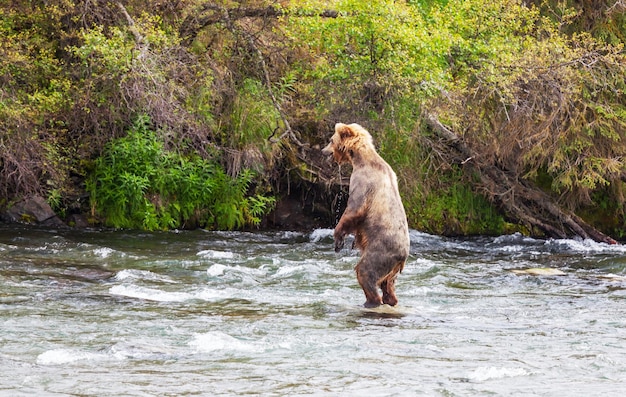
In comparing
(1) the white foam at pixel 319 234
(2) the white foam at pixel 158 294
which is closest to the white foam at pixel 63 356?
(2) the white foam at pixel 158 294

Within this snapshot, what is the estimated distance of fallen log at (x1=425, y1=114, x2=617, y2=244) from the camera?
16.3 metres

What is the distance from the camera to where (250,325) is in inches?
294

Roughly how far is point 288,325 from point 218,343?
1.00 metres

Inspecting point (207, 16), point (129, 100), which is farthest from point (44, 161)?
point (207, 16)

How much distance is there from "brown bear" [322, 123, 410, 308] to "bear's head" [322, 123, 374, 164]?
8 centimetres

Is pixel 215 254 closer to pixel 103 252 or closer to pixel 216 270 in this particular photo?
pixel 103 252

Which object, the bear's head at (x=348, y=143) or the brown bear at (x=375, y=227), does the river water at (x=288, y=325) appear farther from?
the bear's head at (x=348, y=143)

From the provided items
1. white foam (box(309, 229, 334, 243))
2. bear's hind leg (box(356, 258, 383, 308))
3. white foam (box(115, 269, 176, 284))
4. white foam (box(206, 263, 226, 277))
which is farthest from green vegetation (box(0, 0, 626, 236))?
bear's hind leg (box(356, 258, 383, 308))

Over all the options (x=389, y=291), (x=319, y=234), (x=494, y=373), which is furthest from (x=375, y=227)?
(x=319, y=234)

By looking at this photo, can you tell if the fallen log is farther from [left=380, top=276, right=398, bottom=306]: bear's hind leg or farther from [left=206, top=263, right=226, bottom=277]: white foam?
[left=380, top=276, right=398, bottom=306]: bear's hind leg

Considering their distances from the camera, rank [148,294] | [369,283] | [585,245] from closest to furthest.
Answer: [369,283] < [148,294] < [585,245]

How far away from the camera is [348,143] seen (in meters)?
8.88

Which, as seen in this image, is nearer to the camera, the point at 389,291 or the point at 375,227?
the point at 375,227

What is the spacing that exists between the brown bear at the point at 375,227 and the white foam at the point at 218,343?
→ 1927 millimetres
